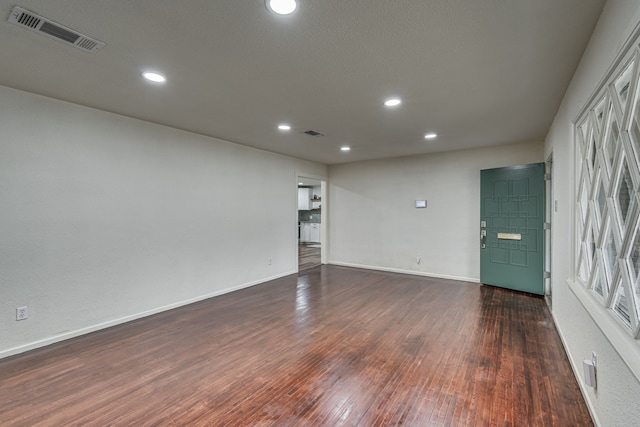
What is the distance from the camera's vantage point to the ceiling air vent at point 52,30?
1728 mm

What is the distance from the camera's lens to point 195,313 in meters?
3.86

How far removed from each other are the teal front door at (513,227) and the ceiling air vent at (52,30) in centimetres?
546

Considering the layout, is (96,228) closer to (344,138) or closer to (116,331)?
(116,331)

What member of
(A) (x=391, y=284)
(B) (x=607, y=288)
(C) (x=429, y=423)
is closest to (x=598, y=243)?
(B) (x=607, y=288)

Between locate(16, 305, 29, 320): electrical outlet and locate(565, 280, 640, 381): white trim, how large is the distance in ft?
14.8

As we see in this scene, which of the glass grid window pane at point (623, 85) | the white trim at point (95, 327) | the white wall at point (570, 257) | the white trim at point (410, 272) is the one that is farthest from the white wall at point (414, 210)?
the glass grid window pane at point (623, 85)

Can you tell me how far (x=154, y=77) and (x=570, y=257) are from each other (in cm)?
401

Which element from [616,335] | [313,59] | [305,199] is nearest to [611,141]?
[616,335]

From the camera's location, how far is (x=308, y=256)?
842 cm

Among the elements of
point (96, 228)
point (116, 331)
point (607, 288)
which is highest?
point (96, 228)

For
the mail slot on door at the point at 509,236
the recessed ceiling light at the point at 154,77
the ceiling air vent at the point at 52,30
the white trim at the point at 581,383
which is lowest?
the white trim at the point at 581,383

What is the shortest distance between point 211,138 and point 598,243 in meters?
4.67

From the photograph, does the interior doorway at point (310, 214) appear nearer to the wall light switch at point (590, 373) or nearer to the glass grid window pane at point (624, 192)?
the wall light switch at point (590, 373)

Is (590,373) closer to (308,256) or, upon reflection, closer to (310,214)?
(308,256)
